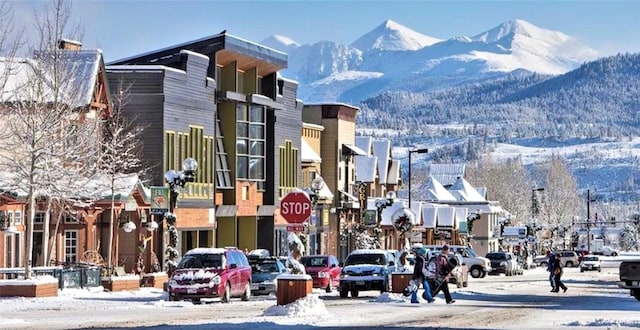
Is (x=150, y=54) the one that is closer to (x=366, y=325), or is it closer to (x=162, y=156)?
(x=162, y=156)

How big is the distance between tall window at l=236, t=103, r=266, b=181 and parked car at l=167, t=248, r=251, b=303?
27.7m

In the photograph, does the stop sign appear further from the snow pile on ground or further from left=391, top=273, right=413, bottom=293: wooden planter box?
left=391, top=273, right=413, bottom=293: wooden planter box

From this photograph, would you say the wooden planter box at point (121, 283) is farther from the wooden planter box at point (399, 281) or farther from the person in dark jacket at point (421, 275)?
the person in dark jacket at point (421, 275)

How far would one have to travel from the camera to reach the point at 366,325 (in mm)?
28906

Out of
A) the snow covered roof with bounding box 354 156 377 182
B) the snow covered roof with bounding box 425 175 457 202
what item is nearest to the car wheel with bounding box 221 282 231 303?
the snow covered roof with bounding box 354 156 377 182

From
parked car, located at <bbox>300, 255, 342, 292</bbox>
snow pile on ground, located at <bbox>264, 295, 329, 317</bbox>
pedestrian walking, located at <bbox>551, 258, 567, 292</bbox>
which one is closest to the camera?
snow pile on ground, located at <bbox>264, 295, 329, 317</bbox>

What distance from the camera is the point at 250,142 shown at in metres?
70.7

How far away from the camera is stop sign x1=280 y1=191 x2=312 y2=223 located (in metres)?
34.0

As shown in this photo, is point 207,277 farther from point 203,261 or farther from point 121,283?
point 121,283

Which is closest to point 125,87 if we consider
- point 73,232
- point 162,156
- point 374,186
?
point 162,156

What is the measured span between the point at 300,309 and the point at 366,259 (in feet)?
50.8

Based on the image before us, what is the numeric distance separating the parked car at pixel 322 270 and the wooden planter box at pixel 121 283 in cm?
706

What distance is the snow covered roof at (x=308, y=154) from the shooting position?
8331 cm

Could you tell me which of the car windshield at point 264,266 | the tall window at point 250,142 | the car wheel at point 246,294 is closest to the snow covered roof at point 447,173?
the tall window at point 250,142
